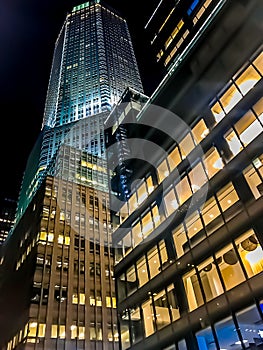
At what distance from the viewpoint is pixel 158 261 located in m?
23.1

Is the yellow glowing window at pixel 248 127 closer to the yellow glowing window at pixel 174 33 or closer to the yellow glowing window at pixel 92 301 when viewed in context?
the yellow glowing window at pixel 174 33

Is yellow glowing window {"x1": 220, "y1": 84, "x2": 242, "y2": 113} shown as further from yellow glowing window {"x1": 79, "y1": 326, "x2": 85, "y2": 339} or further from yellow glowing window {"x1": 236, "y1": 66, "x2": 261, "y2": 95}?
yellow glowing window {"x1": 79, "y1": 326, "x2": 85, "y2": 339}

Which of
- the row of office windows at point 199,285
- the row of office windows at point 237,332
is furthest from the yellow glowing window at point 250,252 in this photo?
the row of office windows at point 237,332

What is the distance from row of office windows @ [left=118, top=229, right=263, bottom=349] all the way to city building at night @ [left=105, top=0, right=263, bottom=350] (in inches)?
2.3

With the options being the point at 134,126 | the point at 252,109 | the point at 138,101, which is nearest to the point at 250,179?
the point at 252,109

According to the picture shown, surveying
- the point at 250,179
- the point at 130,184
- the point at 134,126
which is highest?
the point at 134,126

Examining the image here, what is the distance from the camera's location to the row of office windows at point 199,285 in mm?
16594

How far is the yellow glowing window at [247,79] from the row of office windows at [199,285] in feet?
31.3

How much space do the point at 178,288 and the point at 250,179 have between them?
822 cm

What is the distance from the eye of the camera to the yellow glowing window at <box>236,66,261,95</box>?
67.1 feet

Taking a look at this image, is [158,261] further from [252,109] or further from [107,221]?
[107,221]

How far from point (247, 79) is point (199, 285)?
1355 centimetres

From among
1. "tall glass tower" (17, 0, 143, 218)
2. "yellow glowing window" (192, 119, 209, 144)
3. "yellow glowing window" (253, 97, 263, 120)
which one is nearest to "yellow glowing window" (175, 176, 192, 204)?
"yellow glowing window" (192, 119, 209, 144)

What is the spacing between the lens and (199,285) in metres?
18.7
